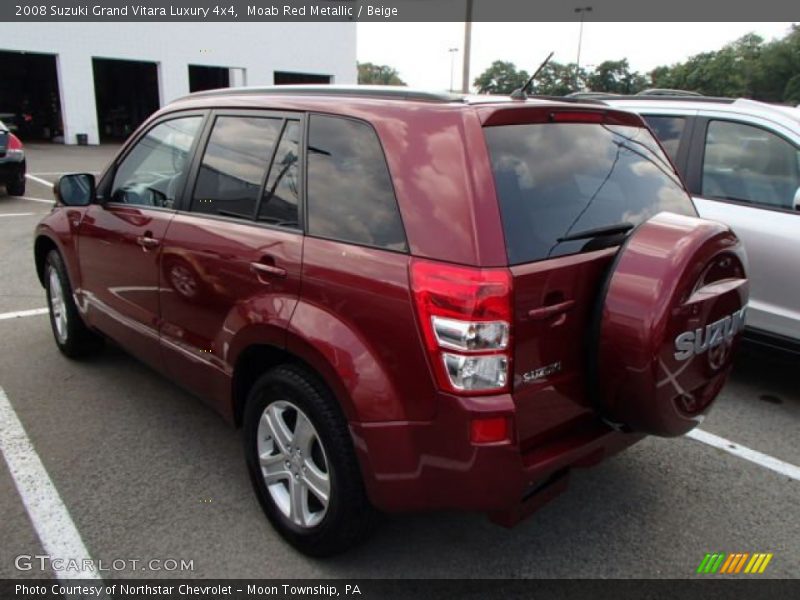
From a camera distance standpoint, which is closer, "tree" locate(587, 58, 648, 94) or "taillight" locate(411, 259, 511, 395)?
"taillight" locate(411, 259, 511, 395)

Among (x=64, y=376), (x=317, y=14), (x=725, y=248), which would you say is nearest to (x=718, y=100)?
(x=725, y=248)

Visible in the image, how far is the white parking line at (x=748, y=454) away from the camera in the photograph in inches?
132

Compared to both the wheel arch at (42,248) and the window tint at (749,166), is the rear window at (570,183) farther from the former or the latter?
the wheel arch at (42,248)

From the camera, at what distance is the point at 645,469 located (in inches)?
130

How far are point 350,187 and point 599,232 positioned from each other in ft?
3.15

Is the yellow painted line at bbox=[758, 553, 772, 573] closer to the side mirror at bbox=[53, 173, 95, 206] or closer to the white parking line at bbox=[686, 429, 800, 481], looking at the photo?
the white parking line at bbox=[686, 429, 800, 481]

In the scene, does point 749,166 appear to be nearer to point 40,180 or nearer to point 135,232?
point 135,232

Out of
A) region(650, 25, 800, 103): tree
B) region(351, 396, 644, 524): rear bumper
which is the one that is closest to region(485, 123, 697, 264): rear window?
region(351, 396, 644, 524): rear bumper

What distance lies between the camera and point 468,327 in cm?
201

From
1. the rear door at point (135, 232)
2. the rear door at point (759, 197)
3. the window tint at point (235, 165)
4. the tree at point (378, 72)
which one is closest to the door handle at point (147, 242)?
the rear door at point (135, 232)

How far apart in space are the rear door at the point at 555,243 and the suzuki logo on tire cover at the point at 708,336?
0.32m

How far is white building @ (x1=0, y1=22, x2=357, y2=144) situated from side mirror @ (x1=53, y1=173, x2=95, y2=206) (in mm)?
21648

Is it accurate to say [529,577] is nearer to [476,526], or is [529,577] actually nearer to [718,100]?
[476,526]

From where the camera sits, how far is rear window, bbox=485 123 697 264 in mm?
2186
